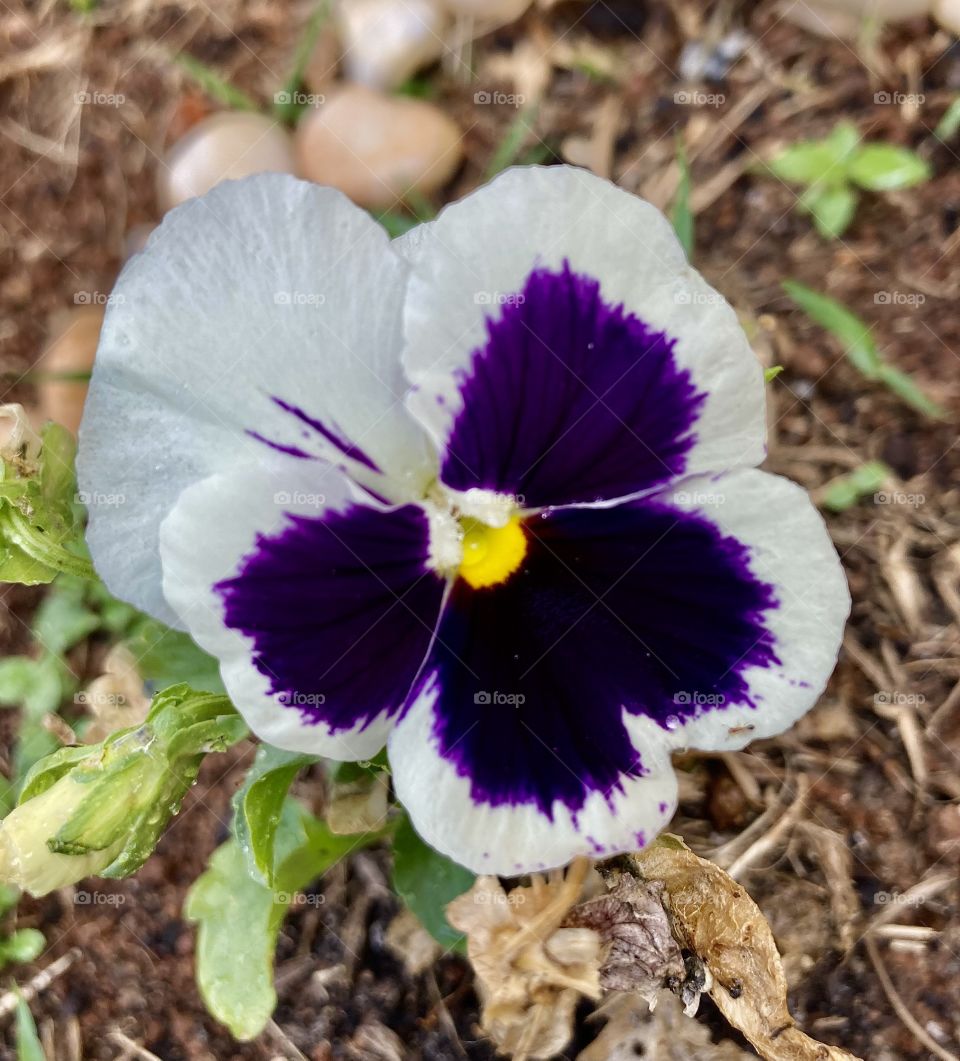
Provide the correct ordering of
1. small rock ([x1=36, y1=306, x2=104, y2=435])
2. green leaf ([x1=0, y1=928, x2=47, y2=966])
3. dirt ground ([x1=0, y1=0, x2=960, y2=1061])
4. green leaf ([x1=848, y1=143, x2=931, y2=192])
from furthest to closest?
1. small rock ([x1=36, y1=306, x2=104, y2=435])
2. green leaf ([x1=848, y1=143, x2=931, y2=192])
3. green leaf ([x1=0, y1=928, x2=47, y2=966])
4. dirt ground ([x1=0, y1=0, x2=960, y2=1061])

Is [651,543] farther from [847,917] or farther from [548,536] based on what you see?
[847,917]

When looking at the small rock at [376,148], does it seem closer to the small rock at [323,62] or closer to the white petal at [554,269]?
the small rock at [323,62]

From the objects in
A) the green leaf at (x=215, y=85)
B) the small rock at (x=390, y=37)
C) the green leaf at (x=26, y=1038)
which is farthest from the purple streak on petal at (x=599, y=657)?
the green leaf at (x=215, y=85)

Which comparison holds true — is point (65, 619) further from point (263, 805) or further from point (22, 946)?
point (263, 805)

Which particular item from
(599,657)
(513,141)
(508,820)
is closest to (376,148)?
(513,141)

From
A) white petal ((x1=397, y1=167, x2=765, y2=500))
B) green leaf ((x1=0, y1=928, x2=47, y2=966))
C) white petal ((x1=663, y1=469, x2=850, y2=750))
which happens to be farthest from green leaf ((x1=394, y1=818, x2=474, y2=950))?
green leaf ((x1=0, y1=928, x2=47, y2=966))

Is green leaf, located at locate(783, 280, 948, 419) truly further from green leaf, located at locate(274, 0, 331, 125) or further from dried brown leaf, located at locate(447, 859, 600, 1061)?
green leaf, located at locate(274, 0, 331, 125)
